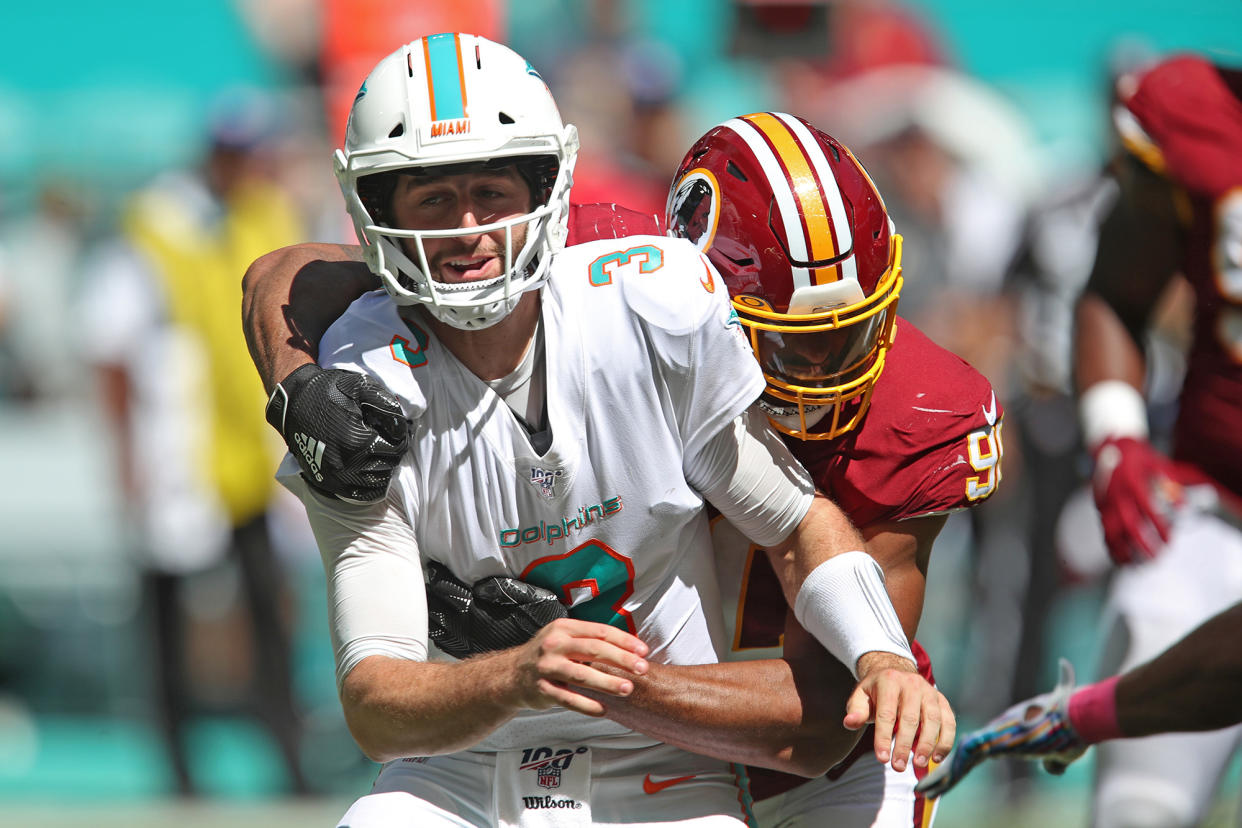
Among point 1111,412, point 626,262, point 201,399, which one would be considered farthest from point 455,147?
point 201,399

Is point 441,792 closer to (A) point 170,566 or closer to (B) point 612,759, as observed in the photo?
(B) point 612,759

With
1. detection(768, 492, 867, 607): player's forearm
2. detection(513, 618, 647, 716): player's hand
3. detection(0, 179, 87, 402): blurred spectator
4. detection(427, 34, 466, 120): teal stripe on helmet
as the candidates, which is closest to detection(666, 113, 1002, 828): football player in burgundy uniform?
detection(768, 492, 867, 607): player's forearm

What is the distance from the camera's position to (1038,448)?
6.19 m

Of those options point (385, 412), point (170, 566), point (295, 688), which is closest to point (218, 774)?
point (295, 688)

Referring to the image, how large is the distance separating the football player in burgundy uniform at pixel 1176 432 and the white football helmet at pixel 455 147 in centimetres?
185

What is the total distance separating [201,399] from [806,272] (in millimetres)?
4090

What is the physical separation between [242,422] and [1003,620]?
3.15 meters

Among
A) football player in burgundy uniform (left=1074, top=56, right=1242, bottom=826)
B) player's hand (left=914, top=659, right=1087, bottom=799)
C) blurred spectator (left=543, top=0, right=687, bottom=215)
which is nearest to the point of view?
player's hand (left=914, top=659, right=1087, bottom=799)

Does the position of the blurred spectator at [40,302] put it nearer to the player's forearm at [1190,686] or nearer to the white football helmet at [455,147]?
the white football helmet at [455,147]

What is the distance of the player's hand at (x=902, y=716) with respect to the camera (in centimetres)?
229

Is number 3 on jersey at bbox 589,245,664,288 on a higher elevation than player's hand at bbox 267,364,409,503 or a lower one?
higher

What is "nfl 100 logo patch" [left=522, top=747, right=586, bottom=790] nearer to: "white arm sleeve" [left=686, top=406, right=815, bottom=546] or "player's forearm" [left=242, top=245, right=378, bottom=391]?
"white arm sleeve" [left=686, top=406, right=815, bottom=546]

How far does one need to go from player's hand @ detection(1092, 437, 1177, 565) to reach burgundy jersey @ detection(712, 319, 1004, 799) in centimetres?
98

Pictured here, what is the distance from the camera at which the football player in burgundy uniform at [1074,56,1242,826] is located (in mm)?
3529
